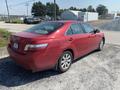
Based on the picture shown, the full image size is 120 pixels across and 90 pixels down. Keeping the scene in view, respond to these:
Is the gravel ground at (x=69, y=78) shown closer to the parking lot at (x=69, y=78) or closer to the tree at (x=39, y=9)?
the parking lot at (x=69, y=78)

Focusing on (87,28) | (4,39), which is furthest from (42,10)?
(87,28)

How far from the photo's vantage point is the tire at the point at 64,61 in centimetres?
538

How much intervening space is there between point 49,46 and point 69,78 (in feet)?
3.40

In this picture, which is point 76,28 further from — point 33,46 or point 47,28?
point 33,46

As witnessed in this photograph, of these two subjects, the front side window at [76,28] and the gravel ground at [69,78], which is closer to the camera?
the gravel ground at [69,78]

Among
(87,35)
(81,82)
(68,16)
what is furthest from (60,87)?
(68,16)

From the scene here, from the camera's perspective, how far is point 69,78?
205 inches

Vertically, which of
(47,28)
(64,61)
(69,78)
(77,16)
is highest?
(47,28)

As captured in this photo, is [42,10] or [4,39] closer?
[4,39]

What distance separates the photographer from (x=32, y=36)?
5.05 meters

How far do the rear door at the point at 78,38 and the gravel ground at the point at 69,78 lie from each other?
51 cm

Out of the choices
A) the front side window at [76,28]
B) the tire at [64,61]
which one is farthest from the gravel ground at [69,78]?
the front side window at [76,28]

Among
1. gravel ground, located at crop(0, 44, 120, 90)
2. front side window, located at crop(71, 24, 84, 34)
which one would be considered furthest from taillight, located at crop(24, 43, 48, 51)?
front side window, located at crop(71, 24, 84, 34)

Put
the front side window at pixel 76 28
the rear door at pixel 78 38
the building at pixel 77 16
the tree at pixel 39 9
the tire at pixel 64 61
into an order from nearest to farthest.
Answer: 1. the tire at pixel 64 61
2. the rear door at pixel 78 38
3. the front side window at pixel 76 28
4. the building at pixel 77 16
5. the tree at pixel 39 9
